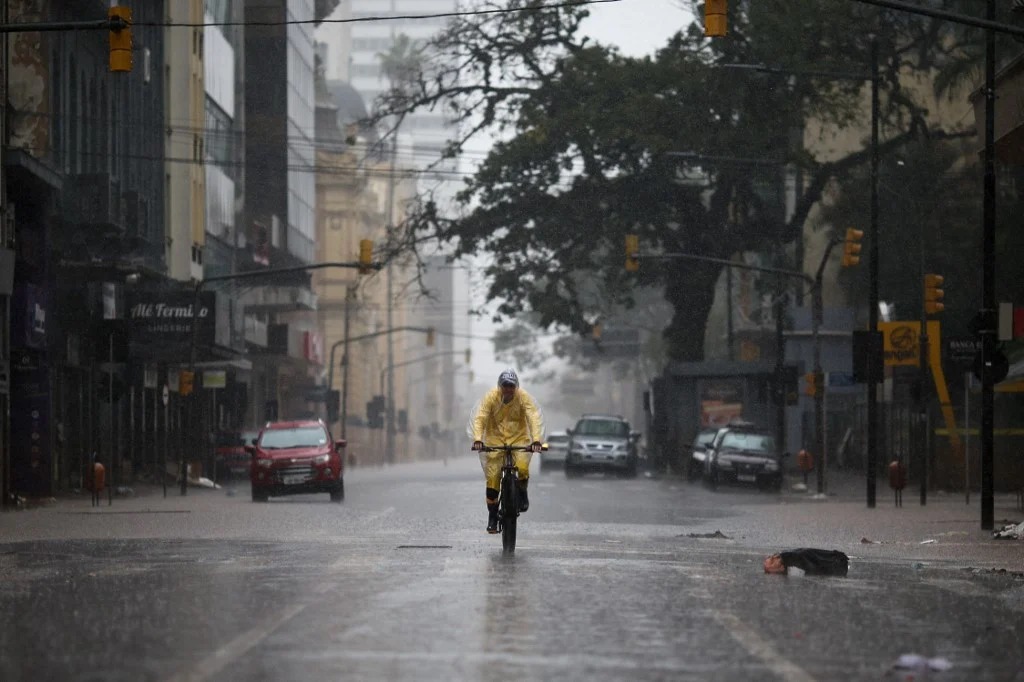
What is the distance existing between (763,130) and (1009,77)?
905 inches

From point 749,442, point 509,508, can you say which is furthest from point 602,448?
point 509,508

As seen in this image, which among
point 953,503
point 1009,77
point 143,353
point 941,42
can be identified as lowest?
point 953,503

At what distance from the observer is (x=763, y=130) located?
5338 cm

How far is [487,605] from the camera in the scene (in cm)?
1334

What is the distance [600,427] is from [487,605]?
50.6 m

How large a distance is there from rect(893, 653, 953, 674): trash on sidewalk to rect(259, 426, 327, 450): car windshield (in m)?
30.0

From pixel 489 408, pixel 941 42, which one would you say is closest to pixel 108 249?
pixel 941 42

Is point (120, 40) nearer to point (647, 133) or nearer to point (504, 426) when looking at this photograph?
point (504, 426)

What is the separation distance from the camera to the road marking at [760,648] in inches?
388

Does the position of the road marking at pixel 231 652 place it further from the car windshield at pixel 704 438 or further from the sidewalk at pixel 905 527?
the car windshield at pixel 704 438

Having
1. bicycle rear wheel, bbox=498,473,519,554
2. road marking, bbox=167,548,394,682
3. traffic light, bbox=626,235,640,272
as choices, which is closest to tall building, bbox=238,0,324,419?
traffic light, bbox=626,235,640,272

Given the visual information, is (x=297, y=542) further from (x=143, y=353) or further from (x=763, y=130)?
(x=763, y=130)

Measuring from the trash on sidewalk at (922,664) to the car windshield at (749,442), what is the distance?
127 feet

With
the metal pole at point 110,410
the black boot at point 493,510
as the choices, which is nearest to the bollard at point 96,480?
the metal pole at point 110,410
